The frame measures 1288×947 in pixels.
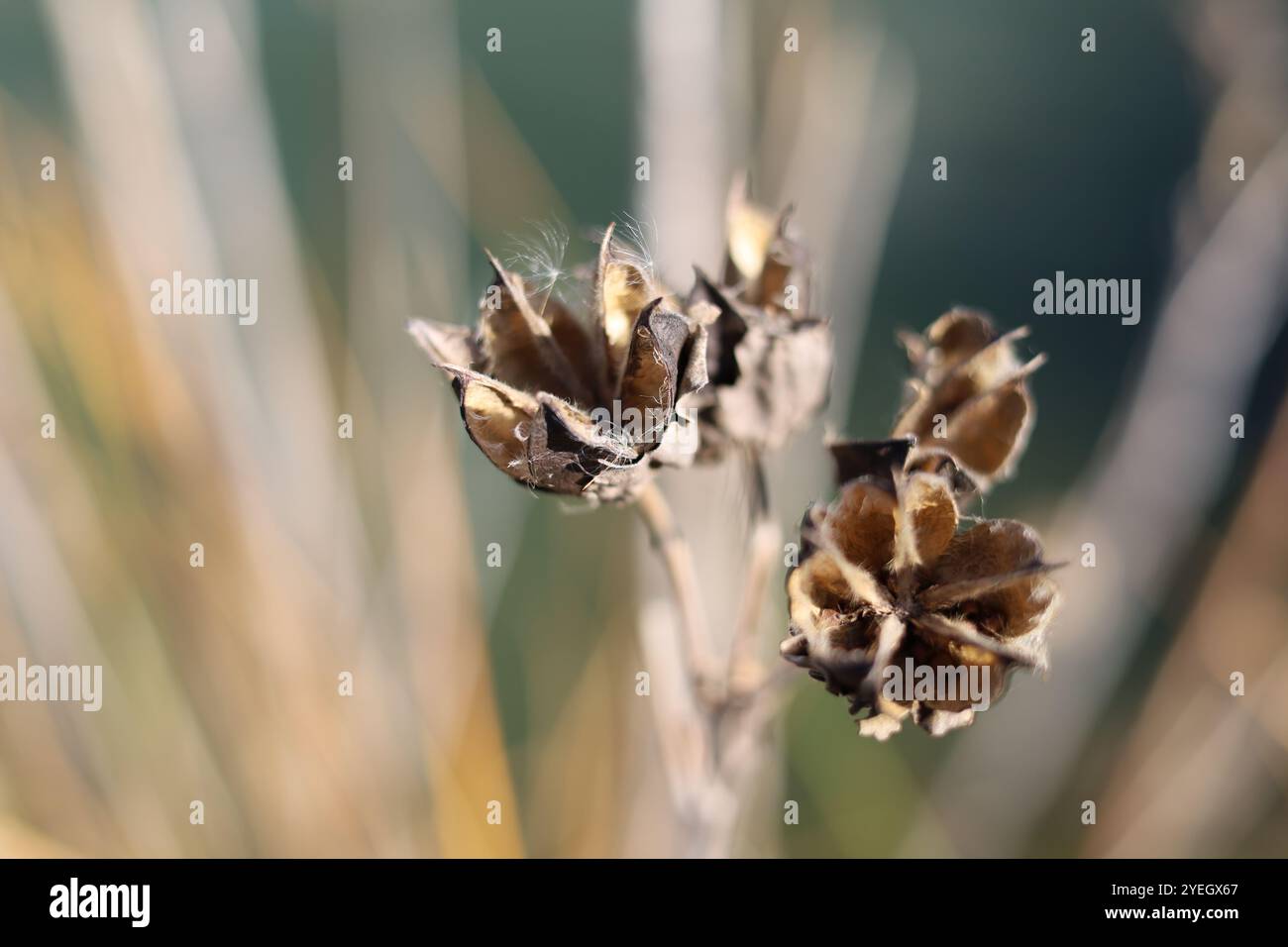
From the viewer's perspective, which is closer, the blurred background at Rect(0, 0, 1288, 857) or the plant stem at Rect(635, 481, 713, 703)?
the plant stem at Rect(635, 481, 713, 703)

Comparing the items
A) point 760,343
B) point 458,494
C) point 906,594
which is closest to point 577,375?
point 760,343

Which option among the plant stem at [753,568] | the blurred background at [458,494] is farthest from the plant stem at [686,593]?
the blurred background at [458,494]

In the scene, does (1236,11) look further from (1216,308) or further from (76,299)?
(76,299)

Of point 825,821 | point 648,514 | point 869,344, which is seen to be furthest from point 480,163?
point 825,821

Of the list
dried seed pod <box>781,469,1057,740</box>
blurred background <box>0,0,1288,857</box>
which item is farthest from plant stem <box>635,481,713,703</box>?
blurred background <box>0,0,1288,857</box>

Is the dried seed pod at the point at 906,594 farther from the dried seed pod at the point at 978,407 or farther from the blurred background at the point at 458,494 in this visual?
the blurred background at the point at 458,494

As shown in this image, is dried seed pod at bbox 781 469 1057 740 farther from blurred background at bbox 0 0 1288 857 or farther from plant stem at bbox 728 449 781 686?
blurred background at bbox 0 0 1288 857
